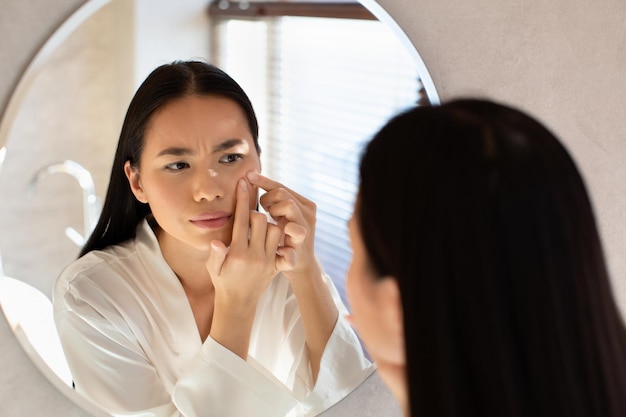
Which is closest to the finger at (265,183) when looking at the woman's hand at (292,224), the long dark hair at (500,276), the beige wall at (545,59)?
the woman's hand at (292,224)

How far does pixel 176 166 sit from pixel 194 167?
0.02 m

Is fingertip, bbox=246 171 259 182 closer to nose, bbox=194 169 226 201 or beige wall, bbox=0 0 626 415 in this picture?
nose, bbox=194 169 226 201

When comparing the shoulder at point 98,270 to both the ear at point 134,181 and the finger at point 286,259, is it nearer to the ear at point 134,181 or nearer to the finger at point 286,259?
the ear at point 134,181

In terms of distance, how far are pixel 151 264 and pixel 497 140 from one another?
1.59 ft

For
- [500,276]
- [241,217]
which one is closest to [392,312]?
[500,276]

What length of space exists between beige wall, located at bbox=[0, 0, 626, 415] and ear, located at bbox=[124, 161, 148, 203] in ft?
1.19

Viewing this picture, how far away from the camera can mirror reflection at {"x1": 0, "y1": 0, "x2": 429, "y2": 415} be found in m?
0.81

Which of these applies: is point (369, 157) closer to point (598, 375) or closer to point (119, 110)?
point (598, 375)

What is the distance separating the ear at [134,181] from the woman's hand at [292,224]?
0.13 metres

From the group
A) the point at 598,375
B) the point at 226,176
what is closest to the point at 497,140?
the point at 598,375

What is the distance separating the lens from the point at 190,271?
0.86 meters

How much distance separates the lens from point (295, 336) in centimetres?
92

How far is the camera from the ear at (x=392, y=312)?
0.54 metres

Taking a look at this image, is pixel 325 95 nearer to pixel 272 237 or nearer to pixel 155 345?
pixel 272 237
